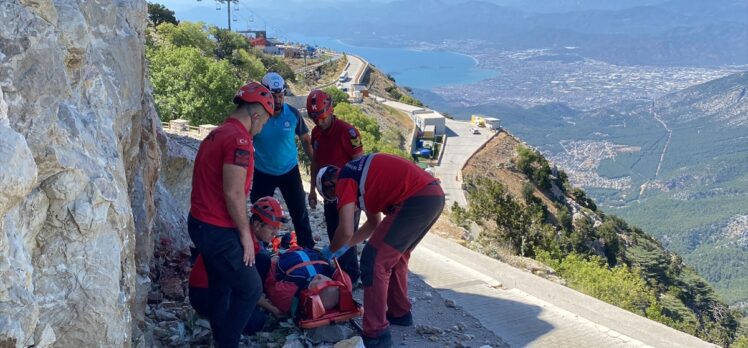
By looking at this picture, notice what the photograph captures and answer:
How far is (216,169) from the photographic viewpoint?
502 cm

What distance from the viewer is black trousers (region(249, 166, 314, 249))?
7.22m

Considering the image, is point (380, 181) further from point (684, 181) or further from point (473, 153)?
point (684, 181)

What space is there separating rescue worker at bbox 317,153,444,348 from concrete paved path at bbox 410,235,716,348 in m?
1.96

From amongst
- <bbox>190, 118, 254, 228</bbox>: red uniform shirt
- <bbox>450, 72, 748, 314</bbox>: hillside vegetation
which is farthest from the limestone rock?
<bbox>450, 72, 748, 314</bbox>: hillside vegetation

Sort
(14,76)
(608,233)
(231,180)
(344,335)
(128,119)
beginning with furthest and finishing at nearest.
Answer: (608,233) < (344,335) < (128,119) < (231,180) < (14,76)

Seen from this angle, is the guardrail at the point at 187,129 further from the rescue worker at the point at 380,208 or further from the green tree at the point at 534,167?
the green tree at the point at 534,167

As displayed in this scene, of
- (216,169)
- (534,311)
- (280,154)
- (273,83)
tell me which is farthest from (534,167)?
(216,169)

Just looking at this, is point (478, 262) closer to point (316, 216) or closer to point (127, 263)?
point (316, 216)

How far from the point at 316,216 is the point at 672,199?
139 metres

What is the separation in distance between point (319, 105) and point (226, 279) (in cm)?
231

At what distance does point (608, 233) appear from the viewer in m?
38.4

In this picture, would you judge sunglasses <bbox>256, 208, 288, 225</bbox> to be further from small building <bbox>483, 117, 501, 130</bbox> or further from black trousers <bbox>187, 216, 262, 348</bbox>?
small building <bbox>483, 117, 501, 130</bbox>

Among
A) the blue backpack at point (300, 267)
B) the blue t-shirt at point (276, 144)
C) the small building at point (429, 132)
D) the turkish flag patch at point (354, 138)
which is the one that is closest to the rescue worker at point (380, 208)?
the blue backpack at point (300, 267)

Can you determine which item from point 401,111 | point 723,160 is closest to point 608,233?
point 401,111
